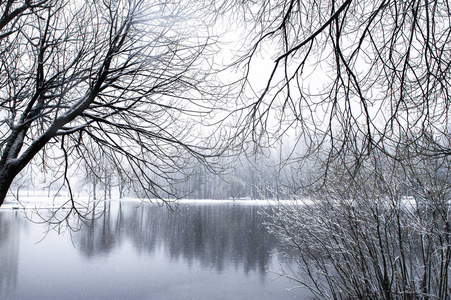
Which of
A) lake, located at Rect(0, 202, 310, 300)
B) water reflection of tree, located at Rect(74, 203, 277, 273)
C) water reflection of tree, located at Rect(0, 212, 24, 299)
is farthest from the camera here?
water reflection of tree, located at Rect(74, 203, 277, 273)

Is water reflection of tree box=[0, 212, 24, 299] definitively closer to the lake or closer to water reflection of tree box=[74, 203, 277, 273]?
the lake

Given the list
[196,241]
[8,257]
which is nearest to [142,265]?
[196,241]

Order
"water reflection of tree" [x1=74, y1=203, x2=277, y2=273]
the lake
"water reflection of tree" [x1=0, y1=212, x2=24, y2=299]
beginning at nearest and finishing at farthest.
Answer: the lake, "water reflection of tree" [x1=0, y1=212, x2=24, y2=299], "water reflection of tree" [x1=74, y1=203, x2=277, y2=273]

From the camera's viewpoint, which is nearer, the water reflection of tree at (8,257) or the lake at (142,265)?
the lake at (142,265)

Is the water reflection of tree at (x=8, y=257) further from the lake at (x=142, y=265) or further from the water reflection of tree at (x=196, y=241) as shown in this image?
the water reflection of tree at (x=196, y=241)

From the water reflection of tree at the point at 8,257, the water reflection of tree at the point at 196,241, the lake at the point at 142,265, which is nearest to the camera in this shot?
the lake at the point at 142,265

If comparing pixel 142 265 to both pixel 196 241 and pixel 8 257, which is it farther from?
pixel 8 257

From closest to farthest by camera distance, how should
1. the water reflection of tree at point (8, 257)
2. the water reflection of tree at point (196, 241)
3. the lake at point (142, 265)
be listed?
1. the lake at point (142, 265)
2. the water reflection of tree at point (8, 257)
3. the water reflection of tree at point (196, 241)

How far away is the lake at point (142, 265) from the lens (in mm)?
10109

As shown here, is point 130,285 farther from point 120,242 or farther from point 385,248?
point 385,248

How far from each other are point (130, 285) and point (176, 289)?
1728mm

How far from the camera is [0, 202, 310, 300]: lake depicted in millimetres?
10109

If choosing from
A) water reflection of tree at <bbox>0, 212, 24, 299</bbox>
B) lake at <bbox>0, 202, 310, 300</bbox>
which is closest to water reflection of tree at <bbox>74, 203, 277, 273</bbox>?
lake at <bbox>0, 202, 310, 300</bbox>

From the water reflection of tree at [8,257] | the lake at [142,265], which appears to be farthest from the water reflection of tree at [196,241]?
the water reflection of tree at [8,257]
